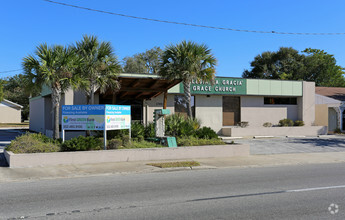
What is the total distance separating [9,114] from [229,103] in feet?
138

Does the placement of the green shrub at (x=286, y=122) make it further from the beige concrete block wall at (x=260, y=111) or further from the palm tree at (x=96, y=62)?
the palm tree at (x=96, y=62)

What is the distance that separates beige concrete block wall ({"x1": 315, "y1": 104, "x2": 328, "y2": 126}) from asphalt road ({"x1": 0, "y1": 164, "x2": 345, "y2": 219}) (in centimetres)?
2253

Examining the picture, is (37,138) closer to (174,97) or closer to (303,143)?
(174,97)

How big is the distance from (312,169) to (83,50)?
39.9ft

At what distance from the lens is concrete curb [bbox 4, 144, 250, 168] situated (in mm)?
12130

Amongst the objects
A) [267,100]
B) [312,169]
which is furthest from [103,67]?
[267,100]

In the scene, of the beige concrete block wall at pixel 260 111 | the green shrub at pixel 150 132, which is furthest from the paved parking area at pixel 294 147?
the beige concrete block wall at pixel 260 111

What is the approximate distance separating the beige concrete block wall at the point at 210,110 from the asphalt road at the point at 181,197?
15538mm

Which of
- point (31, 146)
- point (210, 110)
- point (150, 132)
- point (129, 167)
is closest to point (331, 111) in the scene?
point (210, 110)

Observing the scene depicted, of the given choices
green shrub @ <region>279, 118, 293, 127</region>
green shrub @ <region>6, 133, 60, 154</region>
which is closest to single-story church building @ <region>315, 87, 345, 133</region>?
green shrub @ <region>279, 118, 293, 127</region>

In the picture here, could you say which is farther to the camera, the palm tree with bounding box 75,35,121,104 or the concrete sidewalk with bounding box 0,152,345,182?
the palm tree with bounding box 75,35,121,104

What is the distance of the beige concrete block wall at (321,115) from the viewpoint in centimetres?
3144

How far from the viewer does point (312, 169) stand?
1241 centimetres

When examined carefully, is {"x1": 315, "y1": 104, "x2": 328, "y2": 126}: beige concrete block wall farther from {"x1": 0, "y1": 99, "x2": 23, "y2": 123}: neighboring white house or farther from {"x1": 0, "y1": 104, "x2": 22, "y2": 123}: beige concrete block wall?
{"x1": 0, "y1": 104, "x2": 22, "y2": 123}: beige concrete block wall
